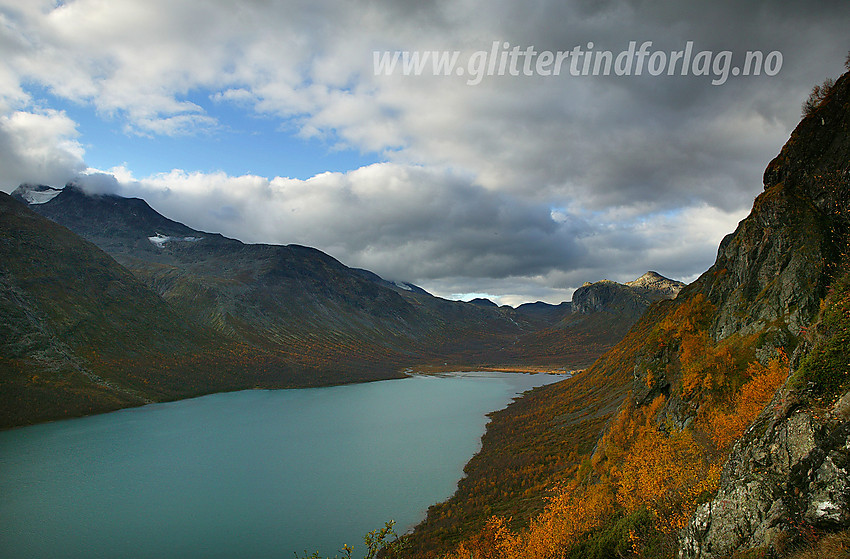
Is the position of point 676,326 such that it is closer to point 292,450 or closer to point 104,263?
point 292,450

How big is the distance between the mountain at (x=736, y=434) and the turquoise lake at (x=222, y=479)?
9.77 meters

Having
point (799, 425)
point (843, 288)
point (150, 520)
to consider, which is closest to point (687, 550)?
point (799, 425)

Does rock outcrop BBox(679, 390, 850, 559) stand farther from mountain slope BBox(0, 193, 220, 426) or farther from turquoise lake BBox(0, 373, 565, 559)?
mountain slope BBox(0, 193, 220, 426)

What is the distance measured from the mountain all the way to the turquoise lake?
32.1 feet

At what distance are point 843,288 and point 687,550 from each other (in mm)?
10718

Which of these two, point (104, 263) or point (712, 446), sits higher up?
point (104, 263)

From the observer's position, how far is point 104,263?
6442 inches

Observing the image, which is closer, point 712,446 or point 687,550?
point 687,550

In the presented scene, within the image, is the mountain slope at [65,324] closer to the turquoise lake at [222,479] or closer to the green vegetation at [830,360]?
the turquoise lake at [222,479]

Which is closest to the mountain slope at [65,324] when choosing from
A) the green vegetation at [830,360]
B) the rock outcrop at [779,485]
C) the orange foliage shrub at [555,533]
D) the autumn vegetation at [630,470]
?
the autumn vegetation at [630,470]

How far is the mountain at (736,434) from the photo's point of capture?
11.3 metres

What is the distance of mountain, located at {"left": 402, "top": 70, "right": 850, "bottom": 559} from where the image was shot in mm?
11336

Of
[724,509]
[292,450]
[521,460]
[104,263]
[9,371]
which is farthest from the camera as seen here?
[104,263]

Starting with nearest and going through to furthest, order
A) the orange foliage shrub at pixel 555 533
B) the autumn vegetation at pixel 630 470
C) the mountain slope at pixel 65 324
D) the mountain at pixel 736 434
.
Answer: the mountain at pixel 736 434
the autumn vegetation at pixel 630 470
the orange foliage shrub at pixel 555 533
the mountain slope at pixel 65 324
